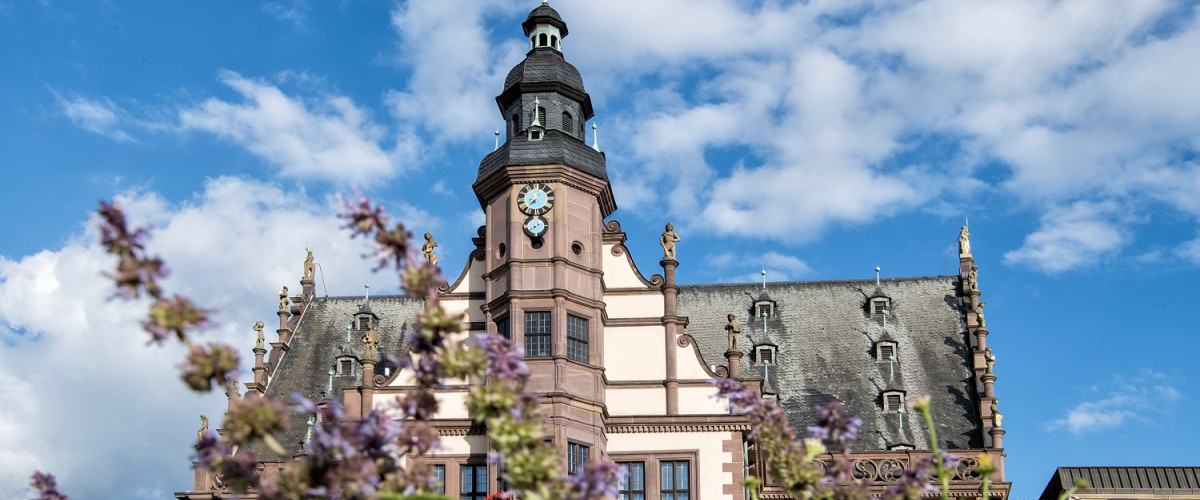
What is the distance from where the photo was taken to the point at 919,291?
48.7m

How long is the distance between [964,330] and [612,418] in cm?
1411

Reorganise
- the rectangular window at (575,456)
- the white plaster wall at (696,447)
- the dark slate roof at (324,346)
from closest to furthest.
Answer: the rectangular window at (575,456), the white plaster wall at (696,447), the dark slate roof at (324,346)

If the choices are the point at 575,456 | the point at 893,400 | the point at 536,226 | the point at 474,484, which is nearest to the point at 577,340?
the point at 575,456

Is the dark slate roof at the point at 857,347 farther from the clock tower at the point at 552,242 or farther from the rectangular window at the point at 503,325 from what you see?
the rectangular window at the point at 503,325

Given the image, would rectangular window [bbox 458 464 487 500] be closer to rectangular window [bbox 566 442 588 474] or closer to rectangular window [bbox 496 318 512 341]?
rectangular window [bbox 566 442 588 474]

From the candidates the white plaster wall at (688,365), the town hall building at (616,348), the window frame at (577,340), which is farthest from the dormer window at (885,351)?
the window frame at (577,340)

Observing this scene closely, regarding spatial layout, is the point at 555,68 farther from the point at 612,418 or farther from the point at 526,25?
the point at 612,418

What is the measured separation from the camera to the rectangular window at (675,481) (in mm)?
38156

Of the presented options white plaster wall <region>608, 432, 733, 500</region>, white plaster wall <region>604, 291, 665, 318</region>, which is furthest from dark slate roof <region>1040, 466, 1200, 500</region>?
white plaster wall <region>604, 291, 665, 318</region>

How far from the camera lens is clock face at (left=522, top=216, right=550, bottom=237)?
3991cm

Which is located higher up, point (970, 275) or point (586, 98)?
point (586, 98)

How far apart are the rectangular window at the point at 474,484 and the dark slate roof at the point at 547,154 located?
8550 millimetres

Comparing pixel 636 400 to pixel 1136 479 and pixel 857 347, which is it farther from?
pixel 1136 479

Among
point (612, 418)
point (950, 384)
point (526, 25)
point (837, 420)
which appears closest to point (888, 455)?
point (950, 384)
